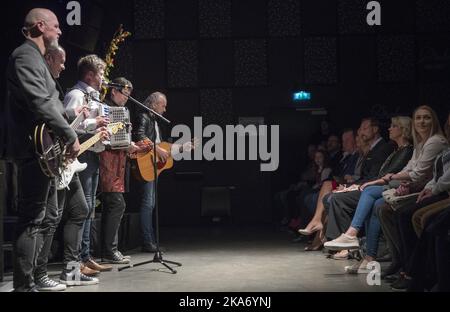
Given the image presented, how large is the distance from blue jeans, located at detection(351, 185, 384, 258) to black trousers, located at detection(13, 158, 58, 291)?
2.40m

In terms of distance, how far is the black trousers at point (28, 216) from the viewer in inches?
115

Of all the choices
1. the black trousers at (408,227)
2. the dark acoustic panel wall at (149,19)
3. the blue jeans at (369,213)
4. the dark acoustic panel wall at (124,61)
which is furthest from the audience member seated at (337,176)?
the dark acoustic panel wall at (149,19)

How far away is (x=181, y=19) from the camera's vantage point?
8336mm

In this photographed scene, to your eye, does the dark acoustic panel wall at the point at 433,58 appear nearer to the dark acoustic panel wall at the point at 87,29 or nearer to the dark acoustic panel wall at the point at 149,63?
the dark acoustic panel wall at the point at 149,63

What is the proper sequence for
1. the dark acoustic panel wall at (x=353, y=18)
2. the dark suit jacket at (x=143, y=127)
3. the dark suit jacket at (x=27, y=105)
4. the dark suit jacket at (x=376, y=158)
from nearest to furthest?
the dark suit jacket at (x=27, y=105)
the dark suit jacket at (x=376, y=158)
the dark suit jacket at (x=143, y=127)
the dark acoustic panel wall at (x=353, y=18)

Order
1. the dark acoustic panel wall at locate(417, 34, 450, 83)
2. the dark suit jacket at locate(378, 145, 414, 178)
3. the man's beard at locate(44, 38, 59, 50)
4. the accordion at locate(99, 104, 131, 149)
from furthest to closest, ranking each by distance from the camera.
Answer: the dark acoustic panel wall at locate(417, 34, 450, 83) < the dark suit jacket at locate(378, 145, 414, 178) < the accordion at locate(99, 104, 131, 149) < the man's beard at locate(44, 38, 59, 50)

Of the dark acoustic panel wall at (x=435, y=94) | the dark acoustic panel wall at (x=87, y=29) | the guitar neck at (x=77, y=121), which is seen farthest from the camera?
the dark acoustic panel wall at (x=435, y=94)

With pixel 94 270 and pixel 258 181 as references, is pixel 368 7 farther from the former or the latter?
pixel 94 270

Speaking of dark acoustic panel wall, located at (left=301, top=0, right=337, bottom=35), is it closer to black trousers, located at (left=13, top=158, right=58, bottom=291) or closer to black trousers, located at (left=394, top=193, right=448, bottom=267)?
black trousers, located at (left=394, top=193, right=448, bottom=267)

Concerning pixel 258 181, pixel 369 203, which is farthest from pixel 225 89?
pixel 369 203

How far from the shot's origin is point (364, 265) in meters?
4.10

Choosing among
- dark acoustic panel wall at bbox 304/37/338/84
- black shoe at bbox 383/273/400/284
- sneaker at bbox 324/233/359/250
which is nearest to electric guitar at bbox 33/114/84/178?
sneaker at bbox 324/233/359/250

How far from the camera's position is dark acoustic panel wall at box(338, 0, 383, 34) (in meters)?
8.24

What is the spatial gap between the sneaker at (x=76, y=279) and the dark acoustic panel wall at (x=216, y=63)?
508cm
